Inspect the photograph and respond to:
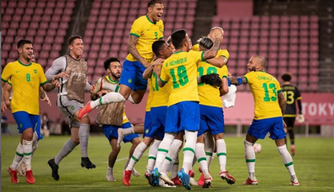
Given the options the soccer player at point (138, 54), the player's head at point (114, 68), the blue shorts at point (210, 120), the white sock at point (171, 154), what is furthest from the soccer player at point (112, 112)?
the white sock at point (171, 154)

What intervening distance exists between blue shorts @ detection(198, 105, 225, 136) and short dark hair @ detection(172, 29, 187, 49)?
0.92 m

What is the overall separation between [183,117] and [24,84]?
115 inches

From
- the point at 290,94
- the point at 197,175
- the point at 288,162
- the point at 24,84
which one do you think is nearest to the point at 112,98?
the point at 24,84

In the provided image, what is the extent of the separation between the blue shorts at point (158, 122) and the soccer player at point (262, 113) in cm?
111

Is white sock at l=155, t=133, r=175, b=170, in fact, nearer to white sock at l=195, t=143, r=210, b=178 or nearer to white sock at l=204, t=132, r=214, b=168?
white sock at l=195, t=143, r=210, b=178

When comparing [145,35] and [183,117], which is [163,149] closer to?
[183,117]

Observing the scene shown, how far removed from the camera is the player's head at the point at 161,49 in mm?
8664

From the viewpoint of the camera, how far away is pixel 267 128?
917 cm

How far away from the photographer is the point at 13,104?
9.54 m

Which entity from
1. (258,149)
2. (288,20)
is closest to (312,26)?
(288,20)

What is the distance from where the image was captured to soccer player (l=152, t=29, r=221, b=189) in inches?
310

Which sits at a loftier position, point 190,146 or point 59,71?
point 59,71

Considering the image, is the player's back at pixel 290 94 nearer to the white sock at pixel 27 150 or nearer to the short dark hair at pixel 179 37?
the white sock at pixel 27 150

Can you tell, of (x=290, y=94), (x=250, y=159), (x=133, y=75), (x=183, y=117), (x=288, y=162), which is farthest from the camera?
(x=290, y=94)
